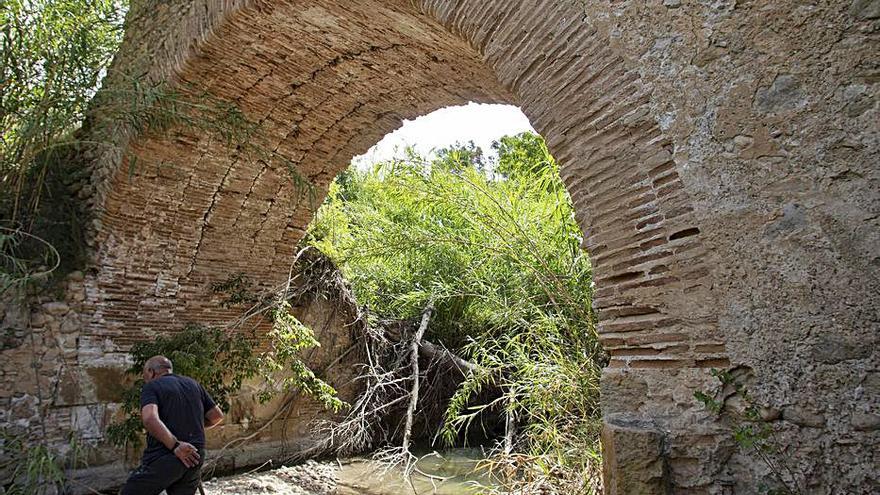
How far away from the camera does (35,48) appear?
3.41 metres

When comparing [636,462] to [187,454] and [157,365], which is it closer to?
[187,454]

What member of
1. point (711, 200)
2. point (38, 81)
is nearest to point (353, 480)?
point (38, 81)

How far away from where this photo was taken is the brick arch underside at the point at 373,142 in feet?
5.91

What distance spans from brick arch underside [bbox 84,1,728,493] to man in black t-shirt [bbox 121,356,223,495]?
5.57 feet

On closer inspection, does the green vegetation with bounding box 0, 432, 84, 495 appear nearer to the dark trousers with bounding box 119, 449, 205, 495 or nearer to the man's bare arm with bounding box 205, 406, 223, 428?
the dark trousers with bounding box 119, 449, 205, 495

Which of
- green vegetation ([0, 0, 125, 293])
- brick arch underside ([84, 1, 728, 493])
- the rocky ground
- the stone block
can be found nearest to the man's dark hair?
green vegetation ([0, 0, 125, 293])

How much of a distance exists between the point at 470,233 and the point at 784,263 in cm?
321

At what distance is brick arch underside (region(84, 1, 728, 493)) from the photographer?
1.80 metres

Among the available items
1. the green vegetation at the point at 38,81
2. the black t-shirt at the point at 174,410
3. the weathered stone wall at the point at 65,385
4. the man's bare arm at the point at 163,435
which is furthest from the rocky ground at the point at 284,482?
the green vegetation at the point at 38,81

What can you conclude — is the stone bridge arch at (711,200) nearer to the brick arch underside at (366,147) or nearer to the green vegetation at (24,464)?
the brick arch underside at (366,147)

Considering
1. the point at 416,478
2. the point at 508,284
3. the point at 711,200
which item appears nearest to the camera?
the point at 711,200

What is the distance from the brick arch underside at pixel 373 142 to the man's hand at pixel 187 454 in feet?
6.78

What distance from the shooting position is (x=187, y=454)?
10.7ft

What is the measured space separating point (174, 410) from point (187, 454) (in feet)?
0.86
